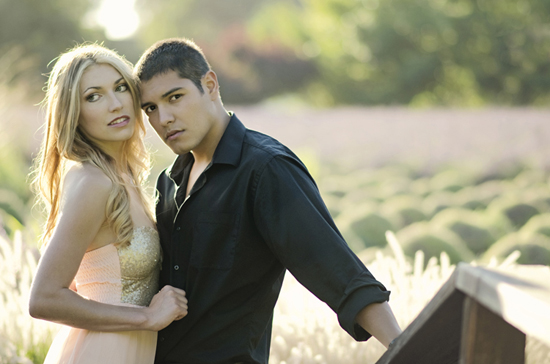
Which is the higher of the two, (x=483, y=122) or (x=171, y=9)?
(x=171, y=9)

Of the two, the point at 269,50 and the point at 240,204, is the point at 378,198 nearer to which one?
the point at 240,204

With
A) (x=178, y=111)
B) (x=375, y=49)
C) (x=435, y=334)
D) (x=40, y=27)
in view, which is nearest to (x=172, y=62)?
(x=178, y=111)

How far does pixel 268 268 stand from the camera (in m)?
1.84

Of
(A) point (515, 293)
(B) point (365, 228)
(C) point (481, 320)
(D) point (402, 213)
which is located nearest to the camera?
(A) point (515, 293)

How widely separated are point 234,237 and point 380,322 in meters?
0.56

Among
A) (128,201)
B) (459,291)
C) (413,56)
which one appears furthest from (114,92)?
(413,56)

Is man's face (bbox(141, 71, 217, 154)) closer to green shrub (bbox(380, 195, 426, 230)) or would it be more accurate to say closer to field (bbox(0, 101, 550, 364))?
field (bbox(0, 101, 550, 364))

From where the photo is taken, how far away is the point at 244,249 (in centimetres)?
178

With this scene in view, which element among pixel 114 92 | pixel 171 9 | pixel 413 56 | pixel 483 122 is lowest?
pixel 114 92

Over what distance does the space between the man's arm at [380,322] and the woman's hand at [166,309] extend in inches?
24.6

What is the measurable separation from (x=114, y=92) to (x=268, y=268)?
89 centimetres

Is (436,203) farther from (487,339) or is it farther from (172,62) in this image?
(487,339)

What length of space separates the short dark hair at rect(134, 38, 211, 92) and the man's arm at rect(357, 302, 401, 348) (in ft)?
3.58

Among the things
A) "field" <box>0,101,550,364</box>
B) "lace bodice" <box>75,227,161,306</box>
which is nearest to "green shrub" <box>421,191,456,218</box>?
"field" <box>0,101,550,364</box>
